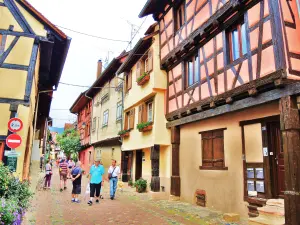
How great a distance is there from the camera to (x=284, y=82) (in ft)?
19.9

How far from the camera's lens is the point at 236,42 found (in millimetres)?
8109

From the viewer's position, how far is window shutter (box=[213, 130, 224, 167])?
9117 mm

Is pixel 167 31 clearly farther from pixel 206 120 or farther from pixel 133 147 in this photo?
pixel 133 147

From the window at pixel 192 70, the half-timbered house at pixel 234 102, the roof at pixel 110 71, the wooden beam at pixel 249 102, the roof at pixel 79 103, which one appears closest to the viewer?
the wooden beam at pixel 249 102

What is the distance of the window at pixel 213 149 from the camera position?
9156 mm

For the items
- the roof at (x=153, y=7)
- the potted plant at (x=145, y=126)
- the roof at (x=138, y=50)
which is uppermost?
the roof at (x=153, y=7)

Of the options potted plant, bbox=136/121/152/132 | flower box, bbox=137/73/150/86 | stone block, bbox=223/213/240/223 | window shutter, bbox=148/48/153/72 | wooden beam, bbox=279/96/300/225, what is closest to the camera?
wooden beam, bbox=279/96/300/225

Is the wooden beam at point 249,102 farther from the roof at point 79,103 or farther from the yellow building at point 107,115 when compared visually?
the roof at point 79,103

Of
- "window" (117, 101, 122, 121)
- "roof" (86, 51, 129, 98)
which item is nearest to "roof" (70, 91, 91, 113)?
"roof" (86, 51, 129, 98)

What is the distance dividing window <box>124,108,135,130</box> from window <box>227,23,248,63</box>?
848cm

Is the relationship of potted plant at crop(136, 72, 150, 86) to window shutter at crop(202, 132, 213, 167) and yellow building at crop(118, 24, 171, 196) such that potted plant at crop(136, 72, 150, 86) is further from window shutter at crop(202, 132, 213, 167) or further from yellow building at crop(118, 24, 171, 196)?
window shutter at crop(202, 132, 213, 167)

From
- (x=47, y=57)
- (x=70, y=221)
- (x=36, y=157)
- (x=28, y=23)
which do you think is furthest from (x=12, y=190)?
(x=36, y=157)

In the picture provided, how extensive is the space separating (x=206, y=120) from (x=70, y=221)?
5.85 m

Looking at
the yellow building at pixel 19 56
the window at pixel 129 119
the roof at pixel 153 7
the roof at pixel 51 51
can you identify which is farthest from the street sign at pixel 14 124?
the roof at pixel 153 7
